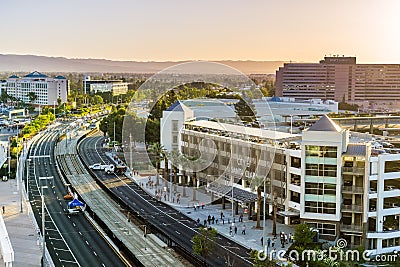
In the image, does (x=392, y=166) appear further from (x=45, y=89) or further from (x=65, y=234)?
(x=45, y=89)

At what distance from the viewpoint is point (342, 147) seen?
35469 millimetres

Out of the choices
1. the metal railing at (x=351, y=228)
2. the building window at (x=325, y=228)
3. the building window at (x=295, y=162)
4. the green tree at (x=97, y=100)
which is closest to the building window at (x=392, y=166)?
the metal railing at (x=351, y=228)

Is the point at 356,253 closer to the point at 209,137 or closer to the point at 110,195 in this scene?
the point at 209,137

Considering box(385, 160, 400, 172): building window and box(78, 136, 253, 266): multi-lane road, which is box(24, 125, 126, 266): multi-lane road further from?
box(385, 160, 400, 172): building window

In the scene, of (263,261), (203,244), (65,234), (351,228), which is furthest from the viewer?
(65,234)

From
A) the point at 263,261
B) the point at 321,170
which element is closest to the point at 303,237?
the point at 321,170

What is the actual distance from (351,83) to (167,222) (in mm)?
119429

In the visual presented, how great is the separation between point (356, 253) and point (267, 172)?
34.5 ft

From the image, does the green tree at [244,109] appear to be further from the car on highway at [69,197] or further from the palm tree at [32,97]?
the palm tree at [32,97]

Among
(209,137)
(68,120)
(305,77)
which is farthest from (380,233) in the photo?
Answer: (305,77)

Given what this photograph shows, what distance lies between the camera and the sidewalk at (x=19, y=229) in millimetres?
31513

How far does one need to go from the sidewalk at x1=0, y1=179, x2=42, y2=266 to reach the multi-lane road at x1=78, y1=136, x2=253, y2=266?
745cm

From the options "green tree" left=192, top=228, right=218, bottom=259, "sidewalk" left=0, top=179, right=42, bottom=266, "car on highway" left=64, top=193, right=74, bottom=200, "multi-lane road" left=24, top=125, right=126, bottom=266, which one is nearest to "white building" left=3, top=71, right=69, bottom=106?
"multi-lane road" left=24, top=125, right=126, bottom=266

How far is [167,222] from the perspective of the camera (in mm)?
40000
